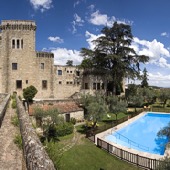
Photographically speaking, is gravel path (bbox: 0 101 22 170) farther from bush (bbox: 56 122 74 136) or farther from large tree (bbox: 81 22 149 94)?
large tree (bbox: 81 22 149 94)

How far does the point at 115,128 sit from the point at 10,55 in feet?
76.8

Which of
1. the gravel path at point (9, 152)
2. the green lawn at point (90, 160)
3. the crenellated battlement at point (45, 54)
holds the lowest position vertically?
the green lawn at point (90, 160)

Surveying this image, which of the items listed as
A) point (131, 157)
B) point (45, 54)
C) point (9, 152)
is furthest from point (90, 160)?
point (45, 54)

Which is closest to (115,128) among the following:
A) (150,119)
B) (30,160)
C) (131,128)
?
(131,128)

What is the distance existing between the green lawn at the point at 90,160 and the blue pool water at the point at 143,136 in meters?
4.76

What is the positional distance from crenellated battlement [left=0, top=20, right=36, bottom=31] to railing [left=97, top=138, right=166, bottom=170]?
89.0ft

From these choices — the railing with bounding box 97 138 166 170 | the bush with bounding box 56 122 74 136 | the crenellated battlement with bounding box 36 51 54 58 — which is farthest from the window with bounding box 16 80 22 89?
the railing with bounding box 97 138 166 170

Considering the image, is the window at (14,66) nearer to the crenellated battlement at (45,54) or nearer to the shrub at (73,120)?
the crenellated battlement at (45,54)

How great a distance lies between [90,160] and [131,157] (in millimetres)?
3149

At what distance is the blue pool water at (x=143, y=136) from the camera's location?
67.6ft

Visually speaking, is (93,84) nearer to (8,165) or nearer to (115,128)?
(115,128)

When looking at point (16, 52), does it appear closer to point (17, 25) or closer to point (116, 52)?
point (17, 25)

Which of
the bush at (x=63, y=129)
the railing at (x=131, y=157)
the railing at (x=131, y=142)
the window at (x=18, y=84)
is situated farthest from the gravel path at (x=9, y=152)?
the window at (x=18, y=84)

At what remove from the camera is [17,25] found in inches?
1428
